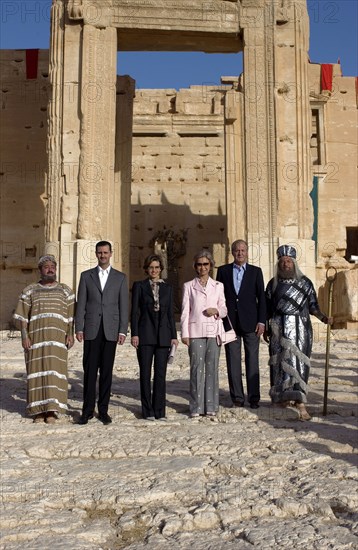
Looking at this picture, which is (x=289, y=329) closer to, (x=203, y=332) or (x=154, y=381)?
(x=203, y=332)

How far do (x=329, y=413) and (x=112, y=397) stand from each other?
6.96 ft

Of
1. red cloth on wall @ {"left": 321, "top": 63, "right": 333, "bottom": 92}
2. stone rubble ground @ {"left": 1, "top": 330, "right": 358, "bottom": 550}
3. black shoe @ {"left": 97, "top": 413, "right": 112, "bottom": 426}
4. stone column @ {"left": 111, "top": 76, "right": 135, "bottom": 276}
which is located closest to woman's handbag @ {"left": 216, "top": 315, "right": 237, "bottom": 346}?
stone rubble ground @ {"left": 1, "top": 330, "right": 358, "bottom": 550}

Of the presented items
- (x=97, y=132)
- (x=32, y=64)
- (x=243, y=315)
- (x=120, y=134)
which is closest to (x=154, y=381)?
(x=243, y=315)

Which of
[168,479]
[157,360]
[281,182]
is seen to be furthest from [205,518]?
[281,182]

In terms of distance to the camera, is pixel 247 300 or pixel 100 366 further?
pixel 247 300

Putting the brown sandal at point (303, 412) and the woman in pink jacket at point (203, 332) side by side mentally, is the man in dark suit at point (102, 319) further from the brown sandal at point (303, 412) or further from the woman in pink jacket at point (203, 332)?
the brown sandal at point (303, 412)

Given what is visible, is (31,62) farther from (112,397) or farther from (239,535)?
(239,535)

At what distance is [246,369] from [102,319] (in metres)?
1.45

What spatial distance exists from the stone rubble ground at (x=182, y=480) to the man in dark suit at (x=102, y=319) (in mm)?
405

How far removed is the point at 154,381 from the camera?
603 cm

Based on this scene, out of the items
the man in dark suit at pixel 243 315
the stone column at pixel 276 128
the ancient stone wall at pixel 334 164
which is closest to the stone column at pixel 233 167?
the ancient stone wall at pixel 334 164

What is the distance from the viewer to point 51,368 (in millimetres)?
6027

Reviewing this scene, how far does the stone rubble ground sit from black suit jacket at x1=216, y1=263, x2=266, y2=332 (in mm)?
784

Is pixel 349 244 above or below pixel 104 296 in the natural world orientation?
above
